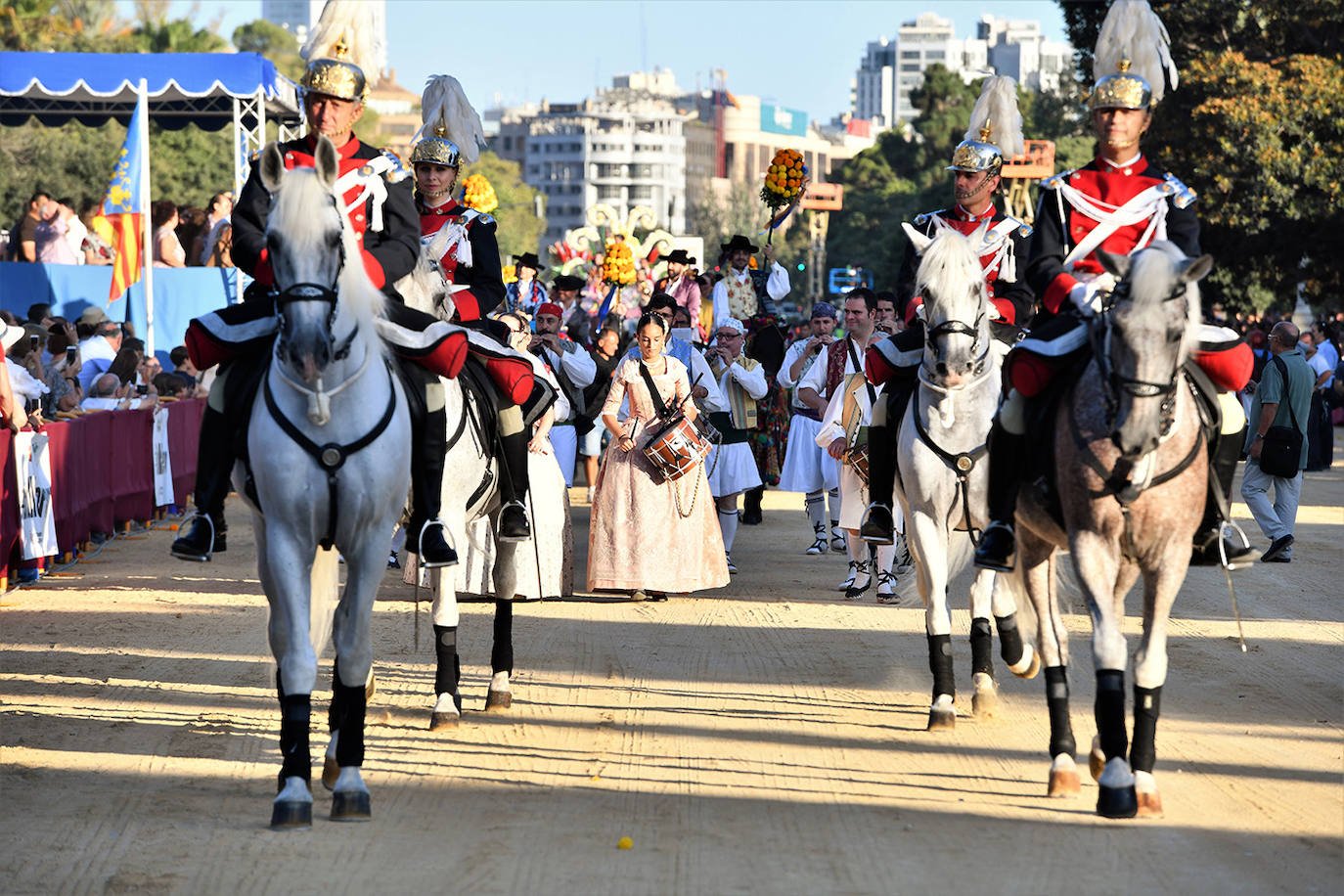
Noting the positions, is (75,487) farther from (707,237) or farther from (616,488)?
(707,237)

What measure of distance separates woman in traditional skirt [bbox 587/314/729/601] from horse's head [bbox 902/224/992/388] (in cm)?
538

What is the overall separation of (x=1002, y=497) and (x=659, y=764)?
2.13 metres

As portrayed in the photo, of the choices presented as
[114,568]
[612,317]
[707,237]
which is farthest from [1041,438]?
[707,237]

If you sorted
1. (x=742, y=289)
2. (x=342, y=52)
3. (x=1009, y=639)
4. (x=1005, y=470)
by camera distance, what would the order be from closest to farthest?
1. (x=1005, y=470)
2. (x=342, y=52)
3. (x=1009, y=639)
4. (x=742, y=289)

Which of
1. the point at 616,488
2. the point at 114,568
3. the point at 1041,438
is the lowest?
the point at 114,568

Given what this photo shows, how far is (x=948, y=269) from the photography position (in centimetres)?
904

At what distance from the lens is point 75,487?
655 inches

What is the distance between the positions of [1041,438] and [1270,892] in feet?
7.71

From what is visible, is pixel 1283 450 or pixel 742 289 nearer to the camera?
pixel 1283 450

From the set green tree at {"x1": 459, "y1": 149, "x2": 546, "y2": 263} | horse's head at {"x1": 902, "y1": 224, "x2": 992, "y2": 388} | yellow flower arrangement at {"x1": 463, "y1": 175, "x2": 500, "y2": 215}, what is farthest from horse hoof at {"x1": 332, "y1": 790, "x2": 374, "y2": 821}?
green tree at {"x1": 459, "y1": 149, "x2": 546, "y2": 263}

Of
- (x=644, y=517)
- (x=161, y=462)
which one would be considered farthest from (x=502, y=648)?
(x=161, y=462)

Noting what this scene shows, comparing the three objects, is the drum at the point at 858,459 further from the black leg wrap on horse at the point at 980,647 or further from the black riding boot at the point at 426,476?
the black riding boot at the point at 426,476

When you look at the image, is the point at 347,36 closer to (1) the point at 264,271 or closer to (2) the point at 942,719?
(1) the point at 264,271

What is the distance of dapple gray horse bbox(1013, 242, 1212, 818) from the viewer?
7.09 metres
